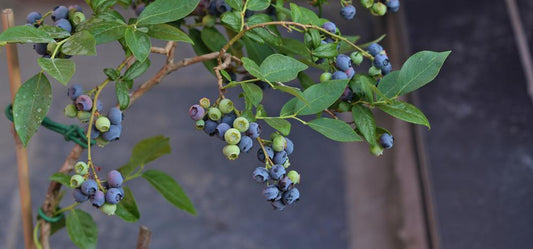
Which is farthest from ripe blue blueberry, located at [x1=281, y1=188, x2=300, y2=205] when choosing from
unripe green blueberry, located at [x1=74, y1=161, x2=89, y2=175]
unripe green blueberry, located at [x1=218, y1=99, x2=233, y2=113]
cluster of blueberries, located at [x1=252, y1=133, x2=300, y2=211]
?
unripe green blueberry, located at [x1=74, y1=161, x2=89, y2=175]

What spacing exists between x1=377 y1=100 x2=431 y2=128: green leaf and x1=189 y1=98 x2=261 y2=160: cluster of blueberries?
0.14 metres

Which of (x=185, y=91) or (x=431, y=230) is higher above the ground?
(x=185, y=91)

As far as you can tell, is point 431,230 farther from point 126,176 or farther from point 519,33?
point 126,176

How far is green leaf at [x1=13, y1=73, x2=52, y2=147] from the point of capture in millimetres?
629

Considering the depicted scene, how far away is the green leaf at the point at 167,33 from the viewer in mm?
631

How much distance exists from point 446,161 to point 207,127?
149 cm

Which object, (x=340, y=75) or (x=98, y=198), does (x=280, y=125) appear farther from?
(x=98, y=198)

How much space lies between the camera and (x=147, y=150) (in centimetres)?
92

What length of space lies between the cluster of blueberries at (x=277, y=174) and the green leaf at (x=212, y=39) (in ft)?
A: 0.68

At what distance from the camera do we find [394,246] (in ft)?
6.39

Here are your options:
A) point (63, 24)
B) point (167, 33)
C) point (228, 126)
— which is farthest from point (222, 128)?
point (63, 24)

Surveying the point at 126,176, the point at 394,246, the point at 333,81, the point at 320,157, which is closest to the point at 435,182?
the point at 394,246

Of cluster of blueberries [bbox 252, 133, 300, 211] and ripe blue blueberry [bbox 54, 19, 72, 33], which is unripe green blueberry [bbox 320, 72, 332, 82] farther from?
ripe blue blueberry [bbox 54, 19, 72, 33]

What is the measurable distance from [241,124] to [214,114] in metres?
0.03
